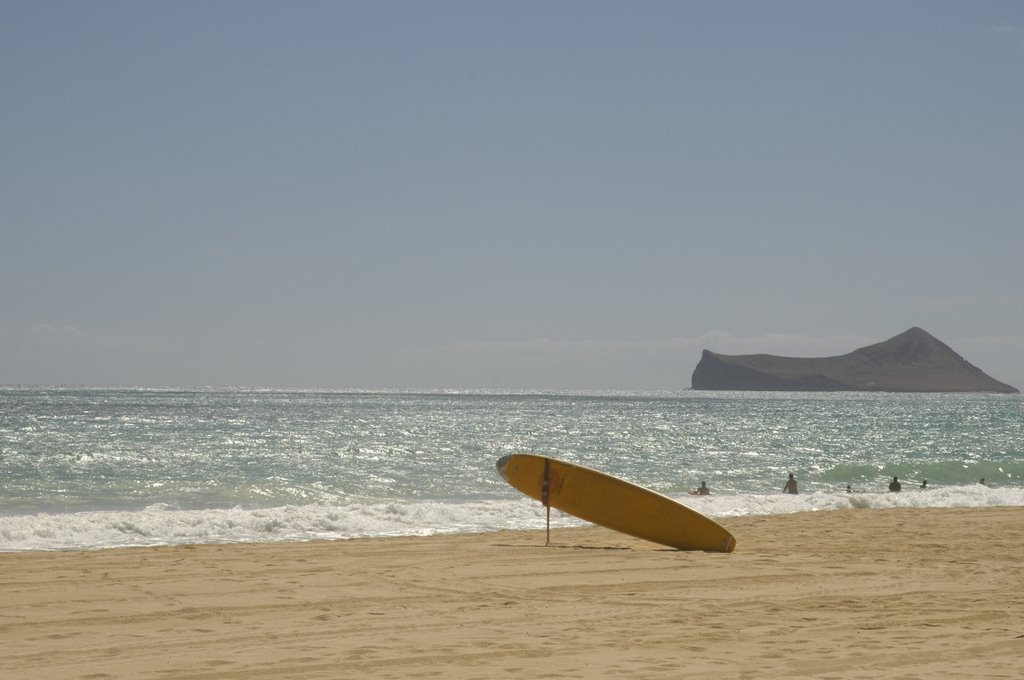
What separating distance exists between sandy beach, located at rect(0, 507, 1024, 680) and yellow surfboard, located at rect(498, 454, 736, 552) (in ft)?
1.28

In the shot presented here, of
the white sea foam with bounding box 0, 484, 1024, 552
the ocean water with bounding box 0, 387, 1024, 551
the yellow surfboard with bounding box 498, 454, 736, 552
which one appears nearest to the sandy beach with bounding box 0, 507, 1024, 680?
the yellow surfboard with bounding box 498, 454, 736, 552

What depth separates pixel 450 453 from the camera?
126 feet

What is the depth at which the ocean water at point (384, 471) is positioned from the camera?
1588cm

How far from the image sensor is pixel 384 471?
30250mm

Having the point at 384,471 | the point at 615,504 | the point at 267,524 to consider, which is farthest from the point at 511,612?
the point at 384,471

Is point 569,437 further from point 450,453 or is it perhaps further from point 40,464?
point 40,464

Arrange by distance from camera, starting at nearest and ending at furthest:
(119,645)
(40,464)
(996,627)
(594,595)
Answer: (119,645) < (996,627) < (594,595) < (40,464)

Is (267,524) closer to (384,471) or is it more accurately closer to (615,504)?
(615,504)

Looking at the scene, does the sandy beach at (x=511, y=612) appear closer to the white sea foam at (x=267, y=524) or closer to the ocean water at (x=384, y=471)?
the white sea foam at (x=267, y=524)

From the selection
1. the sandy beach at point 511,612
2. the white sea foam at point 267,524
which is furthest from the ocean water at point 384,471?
the sandy beach at point 511,612

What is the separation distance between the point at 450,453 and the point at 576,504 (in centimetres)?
2434

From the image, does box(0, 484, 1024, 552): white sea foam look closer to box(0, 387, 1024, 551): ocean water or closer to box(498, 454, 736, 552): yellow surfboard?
box(0, 387, 1024, 551): ocean water

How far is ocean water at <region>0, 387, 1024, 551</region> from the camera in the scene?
15883 millimetres

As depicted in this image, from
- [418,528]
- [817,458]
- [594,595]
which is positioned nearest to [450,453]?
[817,458]
